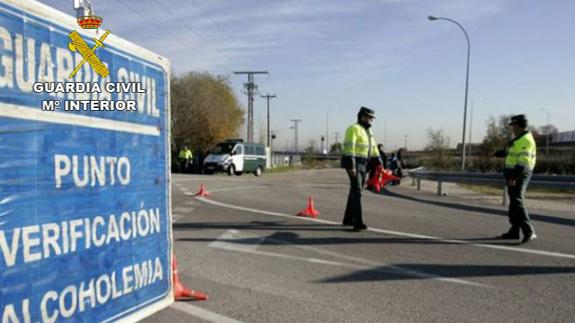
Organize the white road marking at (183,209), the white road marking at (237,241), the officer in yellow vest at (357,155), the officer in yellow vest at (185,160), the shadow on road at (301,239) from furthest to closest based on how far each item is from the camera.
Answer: the officer in yellow vest at (185,160), the white road marking at (183,209), the officer in yellow vest at (357,155), the shadow on road at (301,239), the white road marking at (237,241)

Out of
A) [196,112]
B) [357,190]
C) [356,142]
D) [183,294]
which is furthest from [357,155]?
[196,112]

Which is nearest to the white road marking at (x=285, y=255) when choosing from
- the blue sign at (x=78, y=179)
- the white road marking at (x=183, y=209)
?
the blue sign at (x=78, y=179)

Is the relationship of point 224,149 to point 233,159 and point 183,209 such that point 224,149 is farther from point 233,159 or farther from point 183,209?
point 183,209

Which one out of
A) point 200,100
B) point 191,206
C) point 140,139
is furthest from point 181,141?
point 140,139

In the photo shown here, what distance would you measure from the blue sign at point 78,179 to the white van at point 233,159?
999 inches

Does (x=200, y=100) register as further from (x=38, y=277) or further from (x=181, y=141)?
(x=38, y=277)

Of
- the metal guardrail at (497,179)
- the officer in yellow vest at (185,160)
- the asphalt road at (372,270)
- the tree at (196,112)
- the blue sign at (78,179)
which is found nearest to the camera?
the blue sign at (78,179)

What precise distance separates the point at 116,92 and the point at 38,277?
138 centimetres

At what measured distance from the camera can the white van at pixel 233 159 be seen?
29.1 m

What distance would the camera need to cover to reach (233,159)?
2938 centimetres

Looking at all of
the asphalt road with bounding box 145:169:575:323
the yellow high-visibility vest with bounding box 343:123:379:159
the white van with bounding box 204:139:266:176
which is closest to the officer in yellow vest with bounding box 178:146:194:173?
the white van with bounding box 204:139:266:176

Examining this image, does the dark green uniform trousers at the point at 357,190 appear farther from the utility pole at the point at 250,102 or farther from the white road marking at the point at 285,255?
the utility pole at the point at 250,102

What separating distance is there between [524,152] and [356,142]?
8.24 ft

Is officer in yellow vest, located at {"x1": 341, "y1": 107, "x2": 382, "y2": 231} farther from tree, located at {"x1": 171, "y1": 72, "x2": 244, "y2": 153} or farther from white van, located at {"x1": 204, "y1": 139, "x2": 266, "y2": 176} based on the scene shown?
tree, located at {"x1": 171, "y1": 72, "x2": 244, "y2": 153}
